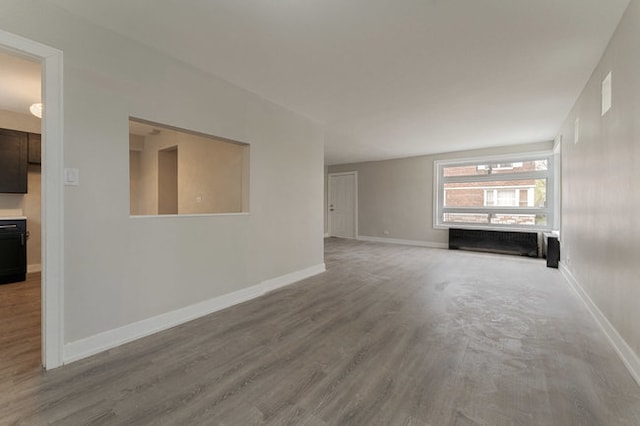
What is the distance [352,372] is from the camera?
70.9 inches

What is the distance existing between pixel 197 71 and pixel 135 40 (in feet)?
1.78

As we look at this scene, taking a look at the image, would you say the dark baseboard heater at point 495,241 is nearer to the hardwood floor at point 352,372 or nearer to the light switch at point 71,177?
the hardwood floor at point 352,372

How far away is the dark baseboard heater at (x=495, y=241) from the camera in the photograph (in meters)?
5.76

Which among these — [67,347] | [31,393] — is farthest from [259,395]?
[67,347]

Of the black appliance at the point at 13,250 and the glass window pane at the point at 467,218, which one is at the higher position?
the glass window pane at the point at 467,218

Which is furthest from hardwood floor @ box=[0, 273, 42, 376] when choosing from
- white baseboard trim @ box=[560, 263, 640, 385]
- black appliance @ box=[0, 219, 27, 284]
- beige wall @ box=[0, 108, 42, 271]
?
white baseboard trim @ box=[560, 263, 640, 385]

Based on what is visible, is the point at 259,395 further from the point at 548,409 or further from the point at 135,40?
the point at 135,40

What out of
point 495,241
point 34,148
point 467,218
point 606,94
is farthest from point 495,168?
point 34,148

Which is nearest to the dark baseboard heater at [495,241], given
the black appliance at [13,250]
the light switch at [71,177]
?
the light switch at [71,177]

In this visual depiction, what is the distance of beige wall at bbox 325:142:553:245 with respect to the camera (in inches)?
283

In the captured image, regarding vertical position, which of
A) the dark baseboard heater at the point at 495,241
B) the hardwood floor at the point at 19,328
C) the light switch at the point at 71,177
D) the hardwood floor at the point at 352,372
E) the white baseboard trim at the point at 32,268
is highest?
the light switch at the point at 71,177

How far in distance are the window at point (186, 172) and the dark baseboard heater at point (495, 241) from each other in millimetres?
5370

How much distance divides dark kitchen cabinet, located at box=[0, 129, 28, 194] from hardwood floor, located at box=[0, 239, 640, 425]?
11.8 ft

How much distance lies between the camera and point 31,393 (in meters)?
1.60
